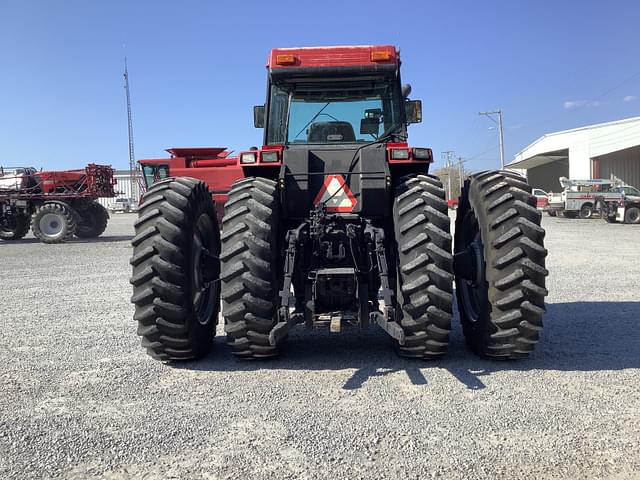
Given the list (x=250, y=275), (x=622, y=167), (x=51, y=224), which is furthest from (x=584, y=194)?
(x=250, y=275)

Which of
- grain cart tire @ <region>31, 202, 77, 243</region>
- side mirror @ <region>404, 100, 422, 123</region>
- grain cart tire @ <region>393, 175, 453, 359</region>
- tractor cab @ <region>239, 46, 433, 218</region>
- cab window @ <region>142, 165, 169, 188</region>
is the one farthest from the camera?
grain cart tire @ <region>31, 202, 77, 243</region>

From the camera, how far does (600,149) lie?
40.9 m

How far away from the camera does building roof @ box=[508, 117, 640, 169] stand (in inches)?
1481

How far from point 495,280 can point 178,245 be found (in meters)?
2.60

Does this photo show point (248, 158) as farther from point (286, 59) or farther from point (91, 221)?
point (91, 221)

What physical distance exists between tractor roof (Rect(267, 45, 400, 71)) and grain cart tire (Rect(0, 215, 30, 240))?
18.4 meters

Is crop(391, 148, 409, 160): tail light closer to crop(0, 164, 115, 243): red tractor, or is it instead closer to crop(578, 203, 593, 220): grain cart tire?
crop(0, 164, 115, 243): red tractor

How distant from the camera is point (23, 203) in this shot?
763 inches

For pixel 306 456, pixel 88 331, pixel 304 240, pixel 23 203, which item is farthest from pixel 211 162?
pixel 306 456

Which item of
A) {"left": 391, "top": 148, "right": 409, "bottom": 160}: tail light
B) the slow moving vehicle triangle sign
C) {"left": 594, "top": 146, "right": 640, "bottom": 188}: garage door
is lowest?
the slow moving vehicle triangle sign

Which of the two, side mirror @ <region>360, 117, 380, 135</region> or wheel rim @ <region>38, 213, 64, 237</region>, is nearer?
side mirror @ <region>360, 117, 380, 135</region>

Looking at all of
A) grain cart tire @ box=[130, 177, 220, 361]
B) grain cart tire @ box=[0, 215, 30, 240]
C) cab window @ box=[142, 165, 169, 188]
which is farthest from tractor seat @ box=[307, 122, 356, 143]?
grain cart tire @ box=[0, 215, 30, 240]

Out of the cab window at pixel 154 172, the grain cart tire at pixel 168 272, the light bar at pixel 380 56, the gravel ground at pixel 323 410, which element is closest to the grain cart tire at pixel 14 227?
the cab window at pixel 154 172

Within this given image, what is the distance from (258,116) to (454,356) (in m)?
3.21
